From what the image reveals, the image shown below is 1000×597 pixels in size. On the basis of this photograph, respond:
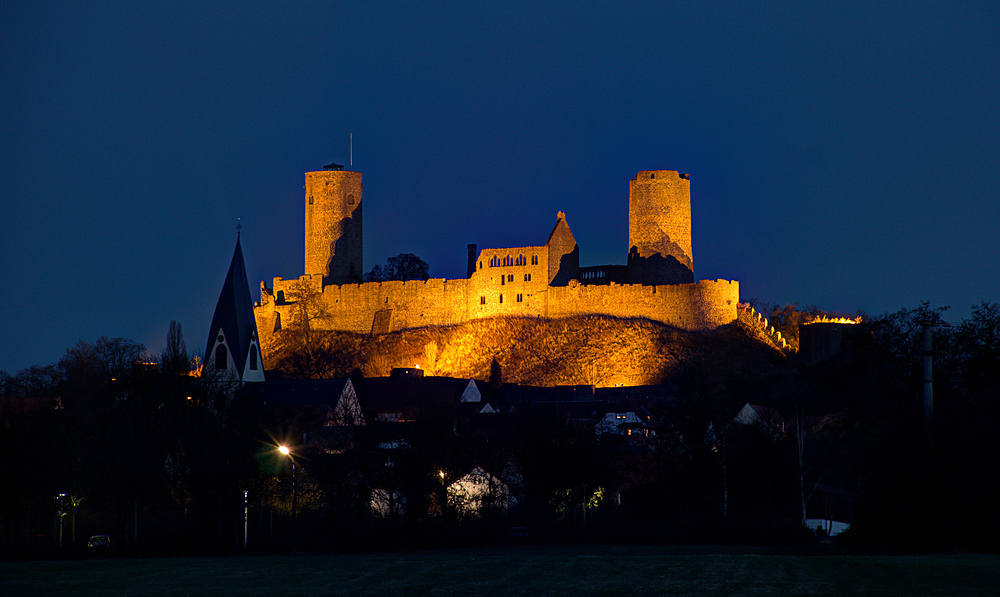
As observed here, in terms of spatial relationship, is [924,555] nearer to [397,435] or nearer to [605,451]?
[605,451]

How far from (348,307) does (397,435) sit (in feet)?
147

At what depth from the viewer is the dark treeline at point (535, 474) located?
98.1ft

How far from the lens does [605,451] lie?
4231cm

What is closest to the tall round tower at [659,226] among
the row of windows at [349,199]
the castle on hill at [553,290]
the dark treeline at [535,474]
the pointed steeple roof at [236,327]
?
the castle on hill at [553,290]

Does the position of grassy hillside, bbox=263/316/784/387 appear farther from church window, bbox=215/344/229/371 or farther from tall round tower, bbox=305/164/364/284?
church window, bbox=215/344/229/371

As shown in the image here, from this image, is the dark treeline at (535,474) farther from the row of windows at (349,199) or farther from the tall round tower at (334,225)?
the row of windows at (349,199)

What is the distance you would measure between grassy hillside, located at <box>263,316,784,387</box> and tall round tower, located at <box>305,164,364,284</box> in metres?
8.56

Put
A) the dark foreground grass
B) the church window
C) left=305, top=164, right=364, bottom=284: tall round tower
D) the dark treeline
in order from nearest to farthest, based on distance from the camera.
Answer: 1. the dark foreground grass
2. the dark treeline
3. the church window
4. left=305, top=164, right=364, bottom=284: tall round tower

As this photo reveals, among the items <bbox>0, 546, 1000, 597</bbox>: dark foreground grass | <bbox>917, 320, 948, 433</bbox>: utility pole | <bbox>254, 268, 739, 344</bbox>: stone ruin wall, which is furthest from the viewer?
<bbox>254, 268, 739, 344</bbox>: stone ruin wall

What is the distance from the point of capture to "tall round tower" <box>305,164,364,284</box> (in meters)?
92.6

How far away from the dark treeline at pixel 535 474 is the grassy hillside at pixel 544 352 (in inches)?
937

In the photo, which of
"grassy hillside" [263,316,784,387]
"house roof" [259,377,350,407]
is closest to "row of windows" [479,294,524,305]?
"grassy hillside" [263,316,784,387]

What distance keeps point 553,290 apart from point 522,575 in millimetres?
55134

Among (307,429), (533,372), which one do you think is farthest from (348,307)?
(307,429)
